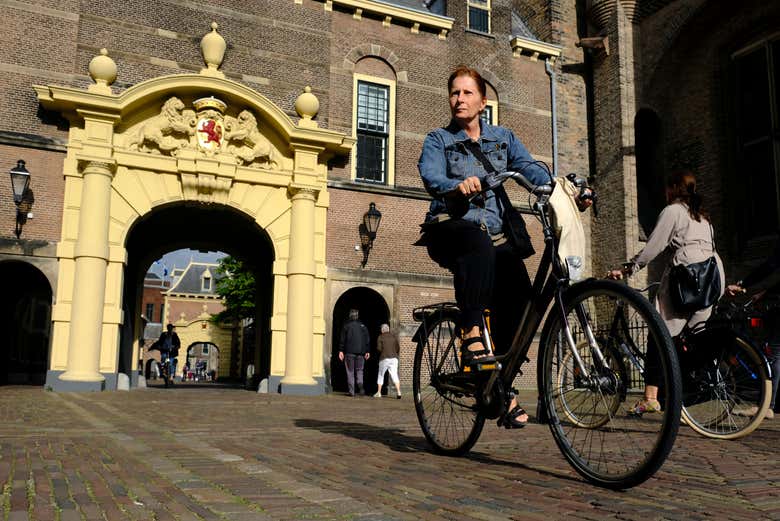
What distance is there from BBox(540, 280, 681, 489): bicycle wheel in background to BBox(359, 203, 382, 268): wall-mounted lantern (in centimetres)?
1261

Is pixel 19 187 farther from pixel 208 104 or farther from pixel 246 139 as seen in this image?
pixel 246 139

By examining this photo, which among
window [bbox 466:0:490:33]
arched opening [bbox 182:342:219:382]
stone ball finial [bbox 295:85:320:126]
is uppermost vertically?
window [bbox 466:0:490:33]

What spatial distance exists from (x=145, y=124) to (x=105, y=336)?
4.53 metres

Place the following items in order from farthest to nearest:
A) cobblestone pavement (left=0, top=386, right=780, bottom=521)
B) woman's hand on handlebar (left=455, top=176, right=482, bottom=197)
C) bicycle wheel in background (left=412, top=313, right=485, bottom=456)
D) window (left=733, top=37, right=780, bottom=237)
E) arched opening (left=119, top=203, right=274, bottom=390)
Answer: window (left=733, top=37, right=780, bottom=237)
arched opening (left=119, top=203, right=274, bottom=390)
bicycle wheel in background (left=412, top=313, right=485, bottom=456)
woman's hand on handlebar (left=455, top=176, right=482, bottom=197)
cobblestone pavement (left=0, top=386, right=780, bottom=521)

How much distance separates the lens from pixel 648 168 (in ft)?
66.8

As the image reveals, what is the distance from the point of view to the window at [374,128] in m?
17.0

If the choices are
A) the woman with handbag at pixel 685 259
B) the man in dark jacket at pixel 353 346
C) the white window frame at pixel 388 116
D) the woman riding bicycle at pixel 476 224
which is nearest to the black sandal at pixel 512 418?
the woman riding bicycle at pixel 476 224

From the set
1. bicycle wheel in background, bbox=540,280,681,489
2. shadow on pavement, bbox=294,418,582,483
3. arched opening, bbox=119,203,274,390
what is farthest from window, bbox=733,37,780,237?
bicycle wheel in background, bbox=540,280,681,489

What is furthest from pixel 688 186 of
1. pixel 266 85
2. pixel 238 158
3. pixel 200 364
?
pixel 200 364

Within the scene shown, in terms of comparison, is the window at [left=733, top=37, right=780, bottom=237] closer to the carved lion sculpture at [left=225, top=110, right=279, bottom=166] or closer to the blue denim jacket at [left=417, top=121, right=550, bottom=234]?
the carved lion sculpture at [left=225, top=110, right=279, bottom=166]

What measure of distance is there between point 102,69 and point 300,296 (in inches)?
247

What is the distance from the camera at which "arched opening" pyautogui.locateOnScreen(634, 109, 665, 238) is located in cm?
1984

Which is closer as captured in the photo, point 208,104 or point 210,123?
point 208,104

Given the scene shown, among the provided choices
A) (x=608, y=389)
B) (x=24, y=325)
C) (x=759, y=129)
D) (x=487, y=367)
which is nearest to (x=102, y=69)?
(x=24, y=325)
